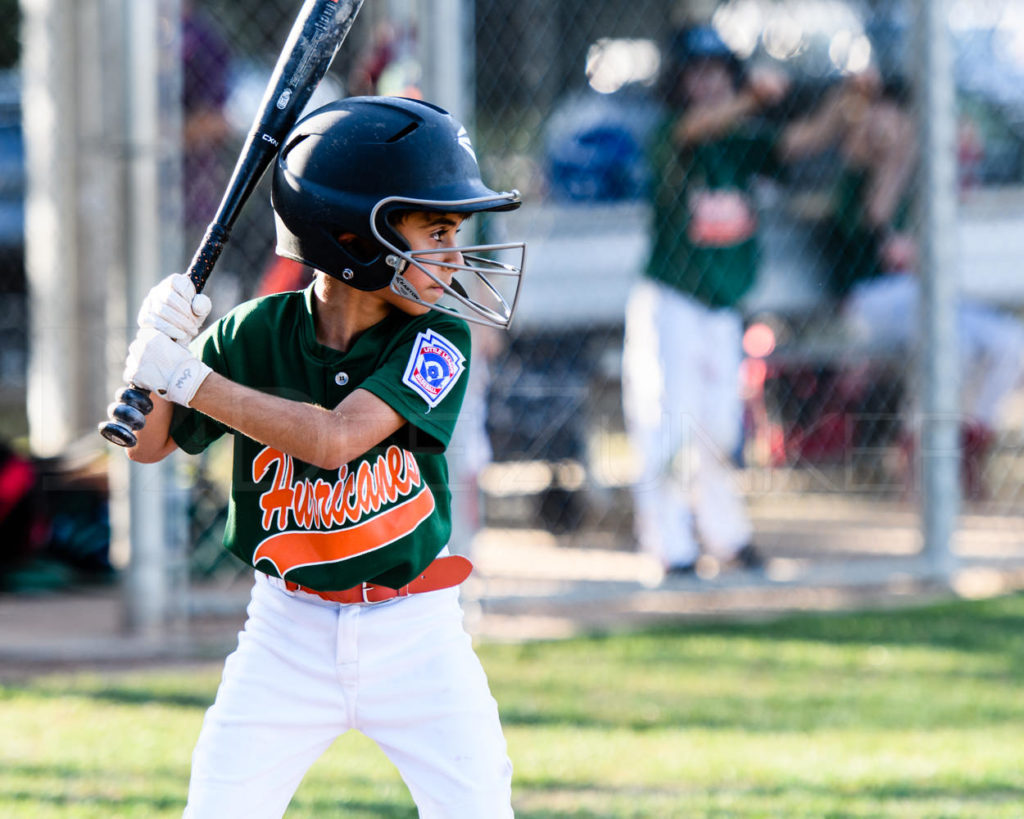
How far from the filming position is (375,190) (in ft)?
6.84

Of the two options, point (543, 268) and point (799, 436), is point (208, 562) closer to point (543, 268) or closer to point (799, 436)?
point (543, 268)

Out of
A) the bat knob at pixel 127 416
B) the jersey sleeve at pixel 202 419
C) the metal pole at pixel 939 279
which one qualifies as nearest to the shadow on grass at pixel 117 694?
the jersey sleeve at pixel 202 419

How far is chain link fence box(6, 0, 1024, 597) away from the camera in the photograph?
5.41 meters

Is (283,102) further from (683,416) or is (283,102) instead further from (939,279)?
(939,279)

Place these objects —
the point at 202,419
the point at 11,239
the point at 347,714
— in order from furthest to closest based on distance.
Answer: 1. the point at 11,239
2. the point at 202,419
3. the point at 347,714

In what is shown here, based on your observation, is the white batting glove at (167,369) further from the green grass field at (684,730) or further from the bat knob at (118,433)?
the green grass field at (684,730)

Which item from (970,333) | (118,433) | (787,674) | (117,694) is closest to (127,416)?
(118,433)

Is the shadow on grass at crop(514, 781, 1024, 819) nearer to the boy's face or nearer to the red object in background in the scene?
the boy's face

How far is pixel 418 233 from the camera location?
7.00 ft

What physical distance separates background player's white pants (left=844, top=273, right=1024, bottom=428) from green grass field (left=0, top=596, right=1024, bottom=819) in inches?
74.0

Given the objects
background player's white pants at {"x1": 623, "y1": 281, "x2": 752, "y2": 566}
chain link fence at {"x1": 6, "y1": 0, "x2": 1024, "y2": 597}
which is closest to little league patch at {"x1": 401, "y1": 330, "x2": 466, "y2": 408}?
chain link fence at {"x1": 6, "y1": 0, "x2": 1024, "y2": 597}

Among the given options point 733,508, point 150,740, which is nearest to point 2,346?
point 733,508

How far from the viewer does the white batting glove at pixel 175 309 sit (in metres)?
2.04

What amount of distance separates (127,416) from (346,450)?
0.33 metres
